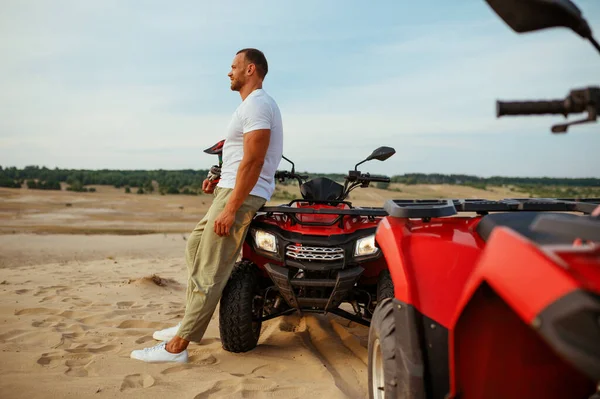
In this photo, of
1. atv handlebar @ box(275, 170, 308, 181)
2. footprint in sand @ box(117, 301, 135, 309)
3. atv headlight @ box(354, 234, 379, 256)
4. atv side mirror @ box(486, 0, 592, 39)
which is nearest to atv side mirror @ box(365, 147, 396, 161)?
atv headlight @ box(354, 234, 379, 256)

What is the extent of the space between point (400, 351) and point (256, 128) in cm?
236

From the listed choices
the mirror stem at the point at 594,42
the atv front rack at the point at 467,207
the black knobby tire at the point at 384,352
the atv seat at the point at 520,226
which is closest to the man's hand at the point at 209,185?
the atv front rack at the point at 467,207

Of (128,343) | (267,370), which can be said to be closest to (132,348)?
(128,343)

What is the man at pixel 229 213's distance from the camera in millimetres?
4188

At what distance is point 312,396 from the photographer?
11.9 feet

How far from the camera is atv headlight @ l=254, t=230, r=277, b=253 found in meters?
4.38

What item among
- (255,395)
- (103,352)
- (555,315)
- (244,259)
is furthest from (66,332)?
(555,315)

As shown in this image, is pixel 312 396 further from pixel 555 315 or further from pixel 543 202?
pixel 555 315

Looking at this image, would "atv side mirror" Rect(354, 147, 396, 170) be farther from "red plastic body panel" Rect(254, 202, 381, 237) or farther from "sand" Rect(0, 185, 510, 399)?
"sand" Rect(0, 185, 510, 399)

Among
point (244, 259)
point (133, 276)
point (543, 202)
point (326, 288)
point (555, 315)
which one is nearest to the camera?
point (555, 315)

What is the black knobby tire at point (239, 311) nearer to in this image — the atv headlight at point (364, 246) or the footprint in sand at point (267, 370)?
the footprint in sand at point (267, 370)

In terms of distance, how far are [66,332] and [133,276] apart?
362cm

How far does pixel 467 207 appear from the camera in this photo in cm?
264

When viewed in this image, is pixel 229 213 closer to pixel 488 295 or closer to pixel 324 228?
pixel 324 228
